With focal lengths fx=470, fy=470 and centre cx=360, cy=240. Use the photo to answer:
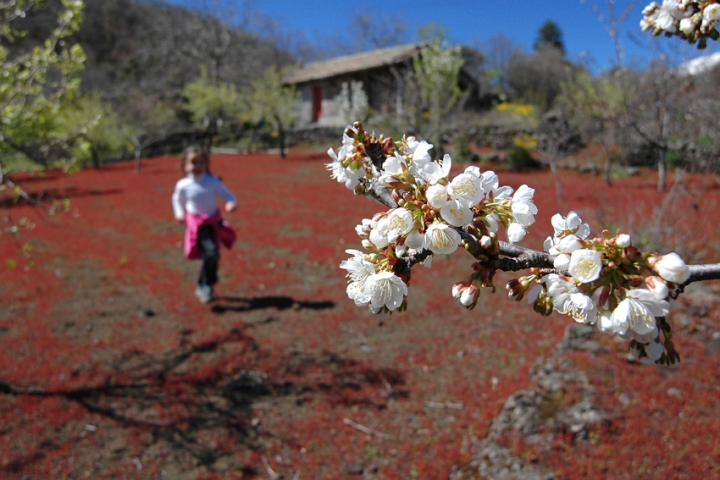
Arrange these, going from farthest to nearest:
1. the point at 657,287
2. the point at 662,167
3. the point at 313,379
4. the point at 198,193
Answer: the point at 662,167, the point at 198,193, the point at 313,379, the point at 657,287

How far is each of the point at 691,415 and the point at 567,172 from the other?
13.8m

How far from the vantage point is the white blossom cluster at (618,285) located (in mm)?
777

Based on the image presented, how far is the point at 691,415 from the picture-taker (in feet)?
9.70

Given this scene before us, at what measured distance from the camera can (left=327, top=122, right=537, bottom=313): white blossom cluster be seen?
2.85 feet

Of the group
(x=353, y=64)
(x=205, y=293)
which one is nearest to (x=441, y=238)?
(x=205, y=293)

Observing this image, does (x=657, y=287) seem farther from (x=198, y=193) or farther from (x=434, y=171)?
(x=198, y=193)

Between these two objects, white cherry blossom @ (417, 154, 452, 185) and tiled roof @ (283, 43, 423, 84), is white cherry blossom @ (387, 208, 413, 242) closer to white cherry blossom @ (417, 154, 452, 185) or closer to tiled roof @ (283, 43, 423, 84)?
white cherry blossom @ (417, 154, 452, 185)

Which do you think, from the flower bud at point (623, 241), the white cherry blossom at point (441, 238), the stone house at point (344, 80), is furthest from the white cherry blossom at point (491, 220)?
the stone house at point (344, 80)

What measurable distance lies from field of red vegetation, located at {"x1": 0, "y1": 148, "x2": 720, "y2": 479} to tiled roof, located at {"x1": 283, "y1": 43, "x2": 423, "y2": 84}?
56.8 ft

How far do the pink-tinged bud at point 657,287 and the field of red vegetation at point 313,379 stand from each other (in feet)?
7.47

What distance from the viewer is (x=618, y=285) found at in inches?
32.6

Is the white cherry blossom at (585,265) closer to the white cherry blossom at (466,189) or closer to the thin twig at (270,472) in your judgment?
the white cherry blossom at (466,189)

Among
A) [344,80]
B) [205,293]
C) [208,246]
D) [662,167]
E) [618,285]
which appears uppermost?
[344,80]

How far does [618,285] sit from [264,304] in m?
5.00
